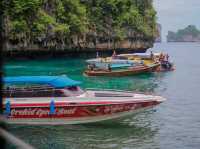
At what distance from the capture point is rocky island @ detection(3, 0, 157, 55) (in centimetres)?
4874

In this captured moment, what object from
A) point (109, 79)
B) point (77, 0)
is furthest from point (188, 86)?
point (77, 0)

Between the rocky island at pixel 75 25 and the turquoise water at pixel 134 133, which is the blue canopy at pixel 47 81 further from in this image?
the rocky island at pixel 75 25

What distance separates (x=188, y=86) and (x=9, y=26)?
21.8 metres

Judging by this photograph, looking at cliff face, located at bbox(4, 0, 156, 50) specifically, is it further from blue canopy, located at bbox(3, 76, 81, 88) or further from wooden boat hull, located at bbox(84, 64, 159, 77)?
blue canopy, located at bbox(3, 76, 81, 88)

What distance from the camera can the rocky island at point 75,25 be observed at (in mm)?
48744

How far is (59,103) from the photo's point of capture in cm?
1498

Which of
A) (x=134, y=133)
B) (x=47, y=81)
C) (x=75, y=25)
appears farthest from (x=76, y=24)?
(x=134, y=133)

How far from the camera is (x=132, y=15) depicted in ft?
245

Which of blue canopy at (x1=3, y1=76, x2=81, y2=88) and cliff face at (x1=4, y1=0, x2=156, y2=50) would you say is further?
cliff face at (x1=4, y1=0, x2=156, y2=50)

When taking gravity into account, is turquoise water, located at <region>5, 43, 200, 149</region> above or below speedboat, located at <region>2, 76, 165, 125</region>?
below

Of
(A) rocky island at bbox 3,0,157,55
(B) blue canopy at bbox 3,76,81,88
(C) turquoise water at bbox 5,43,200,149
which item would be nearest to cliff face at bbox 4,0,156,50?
(A) rocky island at bbox 3,0,157,55

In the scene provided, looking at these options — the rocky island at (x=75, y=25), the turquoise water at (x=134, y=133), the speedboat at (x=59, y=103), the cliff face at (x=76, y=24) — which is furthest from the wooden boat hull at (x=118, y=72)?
the speedboat at (x=59, y=103)

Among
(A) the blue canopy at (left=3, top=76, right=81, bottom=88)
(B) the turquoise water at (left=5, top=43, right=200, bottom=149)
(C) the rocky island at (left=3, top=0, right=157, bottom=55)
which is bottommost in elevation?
(B) the turquoise water at (left=5, top=43, right=200, bottom=149)

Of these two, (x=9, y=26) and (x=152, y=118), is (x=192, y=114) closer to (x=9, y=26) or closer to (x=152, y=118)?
(x=152, y=118)
